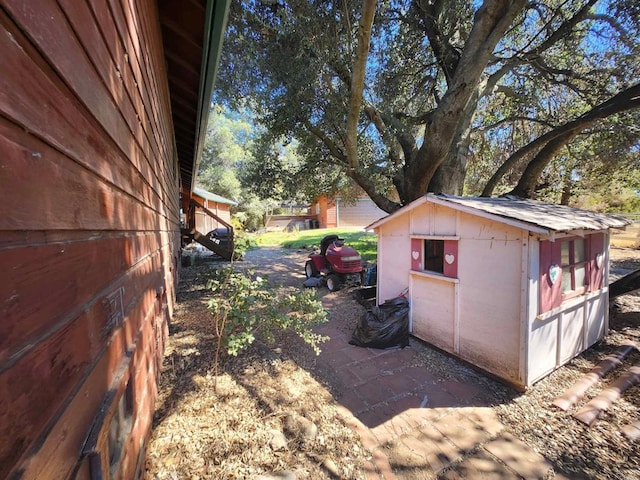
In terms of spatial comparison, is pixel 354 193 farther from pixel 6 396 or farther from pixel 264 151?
pixel 6 396

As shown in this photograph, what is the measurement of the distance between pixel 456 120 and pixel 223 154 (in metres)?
26.2

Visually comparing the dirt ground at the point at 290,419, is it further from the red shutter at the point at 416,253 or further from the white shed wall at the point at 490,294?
the red shutter at the point at 416,253

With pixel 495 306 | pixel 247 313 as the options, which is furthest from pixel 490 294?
pixel 247 313

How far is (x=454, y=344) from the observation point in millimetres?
3824

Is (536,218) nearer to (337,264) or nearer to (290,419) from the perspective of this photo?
(290,419)

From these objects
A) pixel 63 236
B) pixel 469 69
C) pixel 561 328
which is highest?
pixel 469 69

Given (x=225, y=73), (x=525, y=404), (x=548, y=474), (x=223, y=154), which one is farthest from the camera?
(x=223, y=154)

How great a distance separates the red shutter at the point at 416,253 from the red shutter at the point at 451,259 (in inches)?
18.5

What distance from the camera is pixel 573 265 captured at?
147 inches

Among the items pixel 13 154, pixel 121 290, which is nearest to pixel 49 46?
pixel 13 154

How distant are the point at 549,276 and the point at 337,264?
14.3 feet

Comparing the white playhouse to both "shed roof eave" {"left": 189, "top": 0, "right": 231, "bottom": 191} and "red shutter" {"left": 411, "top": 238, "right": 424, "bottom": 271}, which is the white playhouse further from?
"shed roof eave" {"left": 189, "top": 0, "right": 231, "bottom": 191}

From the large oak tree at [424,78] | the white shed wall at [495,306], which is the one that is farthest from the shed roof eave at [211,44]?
the white shed wall at [495,306]

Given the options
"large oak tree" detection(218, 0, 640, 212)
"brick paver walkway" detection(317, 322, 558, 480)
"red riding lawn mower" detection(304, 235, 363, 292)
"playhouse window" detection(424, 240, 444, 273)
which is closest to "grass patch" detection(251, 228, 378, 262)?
"red riding lawn mower" detection(304, 235, 363, 292)
